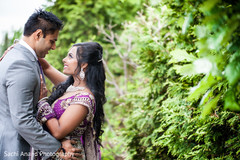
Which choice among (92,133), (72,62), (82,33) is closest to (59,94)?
(72,62)

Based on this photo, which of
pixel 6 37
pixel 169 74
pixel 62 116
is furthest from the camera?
pixel 6 37

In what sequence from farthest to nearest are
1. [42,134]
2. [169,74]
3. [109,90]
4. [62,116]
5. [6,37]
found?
[109,90] < [6,37] < [169,74] < [62,116] < [42,134]

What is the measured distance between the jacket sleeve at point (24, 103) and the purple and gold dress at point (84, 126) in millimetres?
185

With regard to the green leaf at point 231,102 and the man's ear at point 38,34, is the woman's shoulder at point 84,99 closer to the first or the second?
the man's ear at point 38,34

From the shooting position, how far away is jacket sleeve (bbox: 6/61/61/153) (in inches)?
80.0

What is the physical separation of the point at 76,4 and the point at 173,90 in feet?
17.6

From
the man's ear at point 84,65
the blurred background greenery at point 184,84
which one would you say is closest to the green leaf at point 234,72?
the blurred background greenery at point 184,84

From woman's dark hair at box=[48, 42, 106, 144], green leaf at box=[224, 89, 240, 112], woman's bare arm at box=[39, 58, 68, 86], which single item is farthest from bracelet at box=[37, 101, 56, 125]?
green leaf at box=[224, 89, 240, 112]

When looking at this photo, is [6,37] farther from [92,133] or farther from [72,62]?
[92,133]

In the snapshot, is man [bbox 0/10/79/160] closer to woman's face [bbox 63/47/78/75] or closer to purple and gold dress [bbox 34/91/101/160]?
purple and gold dress [bbox 34/91/101/160]

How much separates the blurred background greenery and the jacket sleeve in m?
1.37

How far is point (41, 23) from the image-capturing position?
7.80 ft

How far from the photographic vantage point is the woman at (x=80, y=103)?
2232 millimetres

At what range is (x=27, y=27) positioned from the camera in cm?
240
